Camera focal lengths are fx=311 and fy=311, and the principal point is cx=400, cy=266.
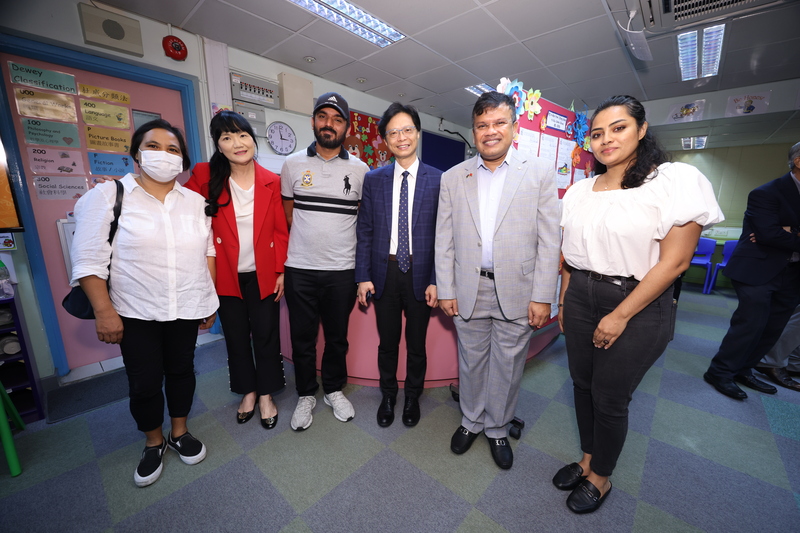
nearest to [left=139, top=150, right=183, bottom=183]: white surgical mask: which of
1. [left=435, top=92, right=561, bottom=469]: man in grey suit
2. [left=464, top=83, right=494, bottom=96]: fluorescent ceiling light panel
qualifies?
[left=435, top=92, right=561, bottom=469]: man in grey suit

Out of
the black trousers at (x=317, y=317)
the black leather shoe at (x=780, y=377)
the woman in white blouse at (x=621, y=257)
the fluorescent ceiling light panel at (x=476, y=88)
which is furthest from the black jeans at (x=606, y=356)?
the fluorescent ceiling light panel at (x=476, y=88)

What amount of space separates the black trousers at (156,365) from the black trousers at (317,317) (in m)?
0.53

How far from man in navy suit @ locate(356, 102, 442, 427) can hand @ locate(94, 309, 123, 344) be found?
112 cm

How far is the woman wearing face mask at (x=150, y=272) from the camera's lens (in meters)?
1.32

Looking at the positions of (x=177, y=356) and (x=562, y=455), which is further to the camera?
(x=562, y=455)

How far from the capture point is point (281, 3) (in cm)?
267

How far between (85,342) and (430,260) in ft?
10.2

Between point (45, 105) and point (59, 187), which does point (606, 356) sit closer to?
point (59, 187)

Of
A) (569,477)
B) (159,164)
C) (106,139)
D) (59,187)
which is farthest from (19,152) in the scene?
(569,477)

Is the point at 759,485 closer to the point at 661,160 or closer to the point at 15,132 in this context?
the point at 661,160

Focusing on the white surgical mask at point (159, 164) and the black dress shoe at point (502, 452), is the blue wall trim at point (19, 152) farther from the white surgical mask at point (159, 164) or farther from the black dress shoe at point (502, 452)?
the black dress shoe at point (502, 452)

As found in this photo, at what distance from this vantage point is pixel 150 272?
1.39 m

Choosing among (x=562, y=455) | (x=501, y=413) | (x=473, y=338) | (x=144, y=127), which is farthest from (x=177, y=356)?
(x=562, y=455)

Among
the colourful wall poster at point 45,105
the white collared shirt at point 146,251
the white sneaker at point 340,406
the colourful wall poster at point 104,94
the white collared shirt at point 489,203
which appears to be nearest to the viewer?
the white collared shirt at point 146,251
